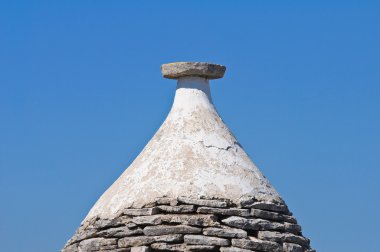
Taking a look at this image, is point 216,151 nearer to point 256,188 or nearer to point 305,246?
point 256,188

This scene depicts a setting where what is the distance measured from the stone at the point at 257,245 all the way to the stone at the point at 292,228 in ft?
1.26

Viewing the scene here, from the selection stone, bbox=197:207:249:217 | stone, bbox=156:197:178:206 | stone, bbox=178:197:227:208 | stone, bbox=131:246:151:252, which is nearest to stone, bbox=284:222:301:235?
stone, bbox=197:207:249:217

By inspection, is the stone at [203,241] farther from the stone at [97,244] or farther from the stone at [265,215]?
the stone at [97,244]

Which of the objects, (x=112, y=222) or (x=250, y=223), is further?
(x=112, y=222)

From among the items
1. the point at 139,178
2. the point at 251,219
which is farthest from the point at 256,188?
the point at 139,178

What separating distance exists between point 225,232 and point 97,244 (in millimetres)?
1448

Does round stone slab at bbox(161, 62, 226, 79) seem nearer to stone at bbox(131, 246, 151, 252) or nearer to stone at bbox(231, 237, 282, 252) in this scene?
stone at bbox(231, 237, 282, 252)

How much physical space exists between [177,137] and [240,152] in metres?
0.78

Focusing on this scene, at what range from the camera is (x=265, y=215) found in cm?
1155

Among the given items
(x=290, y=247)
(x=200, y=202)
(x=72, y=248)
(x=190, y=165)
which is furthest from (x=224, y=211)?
(x=72, y=248)

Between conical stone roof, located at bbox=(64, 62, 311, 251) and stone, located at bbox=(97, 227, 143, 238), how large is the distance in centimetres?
1

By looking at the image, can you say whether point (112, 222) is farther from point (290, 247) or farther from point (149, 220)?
point (290, 247)

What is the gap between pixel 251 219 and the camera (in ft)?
37.3

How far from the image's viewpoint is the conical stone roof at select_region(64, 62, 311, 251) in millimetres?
11281
